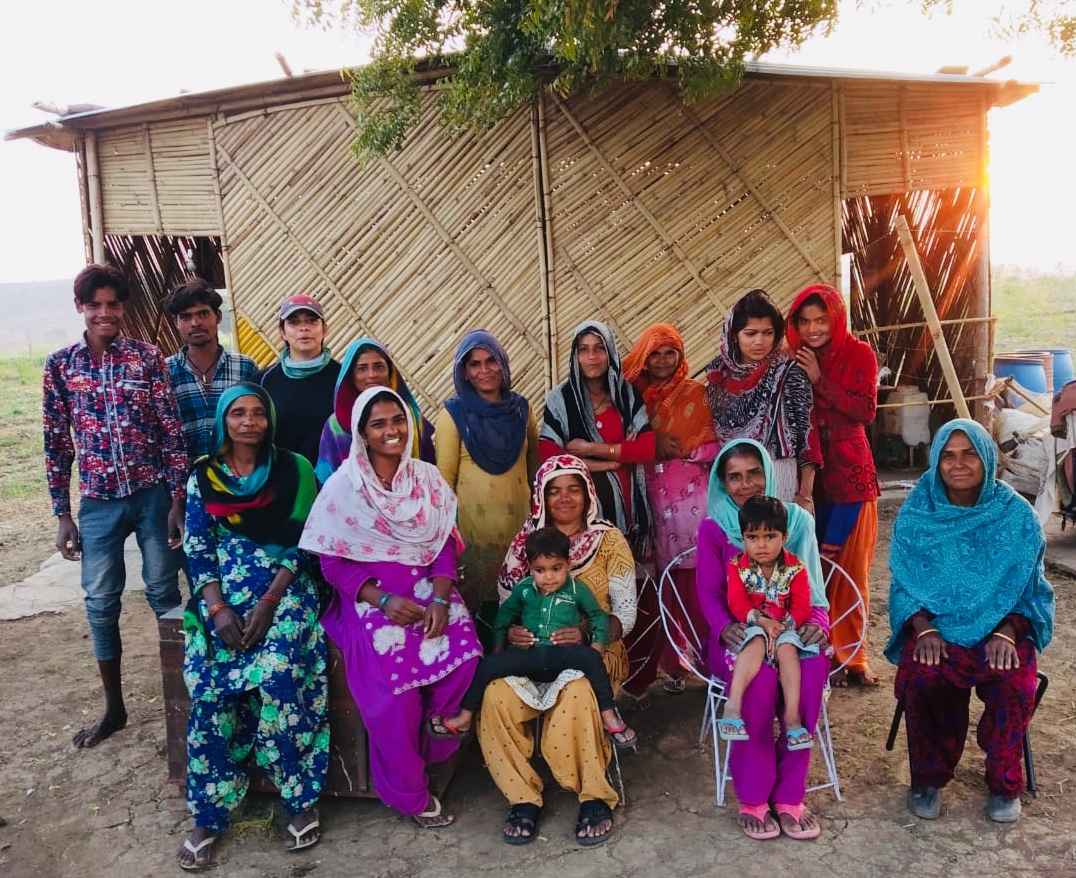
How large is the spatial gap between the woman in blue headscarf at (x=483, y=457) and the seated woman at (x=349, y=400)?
0.17 m

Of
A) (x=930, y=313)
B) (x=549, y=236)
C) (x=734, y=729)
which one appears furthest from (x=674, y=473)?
(x=930, y=313)

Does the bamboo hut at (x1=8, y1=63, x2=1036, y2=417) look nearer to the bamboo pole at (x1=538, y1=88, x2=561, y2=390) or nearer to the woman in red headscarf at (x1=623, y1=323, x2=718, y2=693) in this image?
the bamboo pole at (x1=538, y1=88, x2=561, y2=390)

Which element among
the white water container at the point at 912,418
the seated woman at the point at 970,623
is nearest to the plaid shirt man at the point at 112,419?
the seated woman at the point at 970,623

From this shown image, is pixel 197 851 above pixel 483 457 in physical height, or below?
below

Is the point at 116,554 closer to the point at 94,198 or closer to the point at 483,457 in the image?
the point at 483,457

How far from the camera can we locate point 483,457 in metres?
3.83

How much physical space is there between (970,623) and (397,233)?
4.52 m

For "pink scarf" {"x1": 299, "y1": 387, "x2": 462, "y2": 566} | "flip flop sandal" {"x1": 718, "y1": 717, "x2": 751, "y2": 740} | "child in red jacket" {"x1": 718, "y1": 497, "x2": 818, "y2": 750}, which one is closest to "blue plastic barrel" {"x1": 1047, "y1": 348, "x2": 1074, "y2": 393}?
"child in red jacket" {"x1": 718, "y1": 497, "x2": 818, "y2": 750}

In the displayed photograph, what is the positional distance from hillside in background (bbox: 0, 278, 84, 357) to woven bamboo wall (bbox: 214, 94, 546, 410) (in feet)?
127

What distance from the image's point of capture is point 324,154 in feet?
20.3

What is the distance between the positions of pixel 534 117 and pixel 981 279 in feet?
13.4

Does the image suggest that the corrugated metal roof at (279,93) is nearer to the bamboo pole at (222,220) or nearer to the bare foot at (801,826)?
the bamboo pole at (222,220)

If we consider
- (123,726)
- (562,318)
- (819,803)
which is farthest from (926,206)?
(123,726)

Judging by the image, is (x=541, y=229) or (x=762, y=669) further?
(x=541, y=229)
